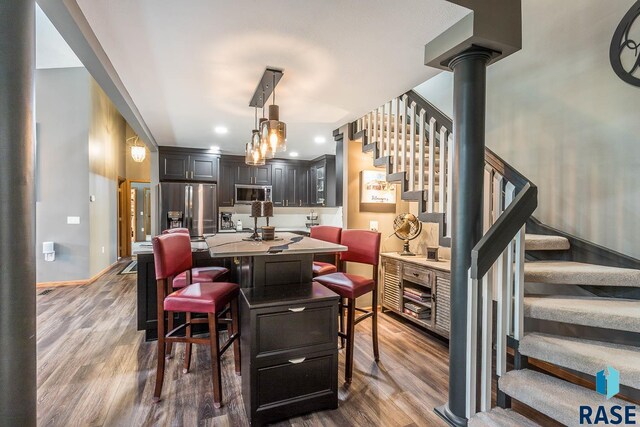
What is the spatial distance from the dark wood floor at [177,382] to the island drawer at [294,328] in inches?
19.1

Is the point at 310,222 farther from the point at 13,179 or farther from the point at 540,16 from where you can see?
the point at 13,179

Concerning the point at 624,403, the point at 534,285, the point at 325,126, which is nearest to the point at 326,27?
the point at 325,126

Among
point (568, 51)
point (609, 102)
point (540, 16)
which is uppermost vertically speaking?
point (540, 16)

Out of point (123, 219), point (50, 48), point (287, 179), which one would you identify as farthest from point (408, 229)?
point (123, 219)

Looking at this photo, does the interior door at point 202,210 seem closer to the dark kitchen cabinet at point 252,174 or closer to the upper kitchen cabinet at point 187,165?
the upper kitchen cabinet at point 187,165

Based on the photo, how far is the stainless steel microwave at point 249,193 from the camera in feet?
20.3

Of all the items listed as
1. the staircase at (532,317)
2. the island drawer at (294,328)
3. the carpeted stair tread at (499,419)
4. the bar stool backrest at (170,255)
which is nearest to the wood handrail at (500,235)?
the staircase at (532,317)

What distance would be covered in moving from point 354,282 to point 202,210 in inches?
161

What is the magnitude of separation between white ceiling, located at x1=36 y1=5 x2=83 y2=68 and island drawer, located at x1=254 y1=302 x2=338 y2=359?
4745 millimetres

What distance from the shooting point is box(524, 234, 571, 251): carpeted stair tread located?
97.1 inches

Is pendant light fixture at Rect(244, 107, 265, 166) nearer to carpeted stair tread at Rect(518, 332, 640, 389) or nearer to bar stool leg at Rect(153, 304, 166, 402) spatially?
bar stool leg at Rect(153, 304, 166, 402)

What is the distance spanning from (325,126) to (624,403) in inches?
145

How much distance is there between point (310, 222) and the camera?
6.79 m

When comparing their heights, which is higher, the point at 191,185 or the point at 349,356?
the point at 191,185
